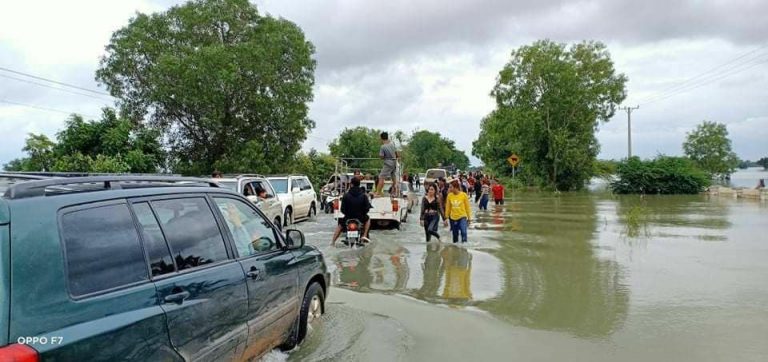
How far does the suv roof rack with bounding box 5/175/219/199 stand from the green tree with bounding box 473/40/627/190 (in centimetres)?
3968

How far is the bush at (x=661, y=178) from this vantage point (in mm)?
38156

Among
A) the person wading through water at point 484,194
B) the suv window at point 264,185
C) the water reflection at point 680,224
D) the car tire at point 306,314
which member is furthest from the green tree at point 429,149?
the car tire at point 306,314

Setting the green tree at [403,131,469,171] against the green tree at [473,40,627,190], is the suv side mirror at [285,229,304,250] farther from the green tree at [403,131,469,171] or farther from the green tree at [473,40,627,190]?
the green tree at [403,131,469,171]

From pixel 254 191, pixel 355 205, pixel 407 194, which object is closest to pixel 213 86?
pixel 407 194

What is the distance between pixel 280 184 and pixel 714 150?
4981 centimetres

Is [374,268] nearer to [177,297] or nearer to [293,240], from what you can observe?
[293,240]

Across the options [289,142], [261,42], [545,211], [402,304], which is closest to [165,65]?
[261,42]

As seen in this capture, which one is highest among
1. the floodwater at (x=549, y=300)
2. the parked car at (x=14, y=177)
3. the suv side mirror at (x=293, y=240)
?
the parked car at (x=14, y=177)

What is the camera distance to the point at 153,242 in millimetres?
3393

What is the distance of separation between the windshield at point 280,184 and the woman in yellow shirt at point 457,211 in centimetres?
713

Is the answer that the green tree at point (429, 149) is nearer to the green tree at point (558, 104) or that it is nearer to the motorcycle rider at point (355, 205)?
the green tree at point (558, 104)

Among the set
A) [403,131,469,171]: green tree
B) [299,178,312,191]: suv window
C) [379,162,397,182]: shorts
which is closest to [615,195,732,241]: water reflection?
[379,162,397,182]: shorts

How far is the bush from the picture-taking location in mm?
38156

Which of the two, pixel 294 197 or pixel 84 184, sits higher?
pixel 84 184
